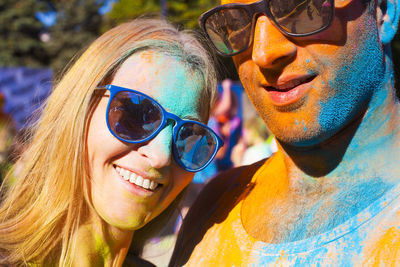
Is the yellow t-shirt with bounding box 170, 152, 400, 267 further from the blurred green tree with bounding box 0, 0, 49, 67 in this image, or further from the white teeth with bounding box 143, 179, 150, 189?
the blurred green tree with bounding box 0, 0, 49, 67

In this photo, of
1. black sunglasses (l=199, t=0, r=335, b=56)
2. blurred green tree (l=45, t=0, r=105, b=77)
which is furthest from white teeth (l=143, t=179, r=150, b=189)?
blurred green tree (l=45, t=0, r=105, b=77)

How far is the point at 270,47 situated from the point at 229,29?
0.81 ft

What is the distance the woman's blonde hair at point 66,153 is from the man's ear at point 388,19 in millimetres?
702

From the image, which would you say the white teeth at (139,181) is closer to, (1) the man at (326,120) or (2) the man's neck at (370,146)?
(1) the man at (326,120)

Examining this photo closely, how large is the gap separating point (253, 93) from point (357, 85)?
341 mm

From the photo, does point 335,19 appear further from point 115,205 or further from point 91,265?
point 91,265

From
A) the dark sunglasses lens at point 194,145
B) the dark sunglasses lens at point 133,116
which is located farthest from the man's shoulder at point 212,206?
the dark sunglasses lens at point 133,116

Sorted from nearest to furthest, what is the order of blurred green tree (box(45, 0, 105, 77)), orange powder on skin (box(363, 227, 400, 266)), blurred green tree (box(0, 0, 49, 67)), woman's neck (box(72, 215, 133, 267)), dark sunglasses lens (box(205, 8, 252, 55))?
orange powder on skin (box(363, 227, 400, 266)), dark sunglasses lens (box(205, 8, 252, 55)), woman's neck (box(72, 215, 133, 267)), blurred green tree (box(0, 0, 49, 67)), blurred green tree (box(45, 0, 105, 77))

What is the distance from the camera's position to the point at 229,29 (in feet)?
5.14

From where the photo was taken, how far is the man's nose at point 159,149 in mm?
1656

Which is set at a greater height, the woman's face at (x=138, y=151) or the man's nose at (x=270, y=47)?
the man's nose at (x=270, y=47)

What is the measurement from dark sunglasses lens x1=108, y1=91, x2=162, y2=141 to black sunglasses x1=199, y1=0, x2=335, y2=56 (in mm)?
330

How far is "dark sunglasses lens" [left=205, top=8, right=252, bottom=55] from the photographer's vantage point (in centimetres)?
147

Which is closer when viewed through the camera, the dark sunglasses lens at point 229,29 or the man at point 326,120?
the man at point 326,120
